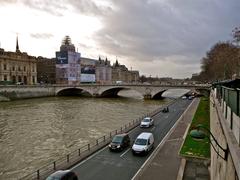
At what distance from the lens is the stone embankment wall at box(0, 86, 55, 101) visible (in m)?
95.3

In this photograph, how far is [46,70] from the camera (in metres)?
175

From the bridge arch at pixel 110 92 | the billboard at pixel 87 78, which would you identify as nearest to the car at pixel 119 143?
the bridge arch at pixel 110 92

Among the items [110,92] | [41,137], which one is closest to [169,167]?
[41,137]

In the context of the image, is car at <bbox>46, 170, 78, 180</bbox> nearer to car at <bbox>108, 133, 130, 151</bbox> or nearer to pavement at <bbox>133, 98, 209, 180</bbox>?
pavement at <bbox>133, 98, 209, 180</bbox>

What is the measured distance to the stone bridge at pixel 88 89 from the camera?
95.8 m

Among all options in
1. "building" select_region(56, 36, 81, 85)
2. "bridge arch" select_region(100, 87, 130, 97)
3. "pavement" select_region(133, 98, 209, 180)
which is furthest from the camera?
"building" select_region(56, 36, 81, 85)

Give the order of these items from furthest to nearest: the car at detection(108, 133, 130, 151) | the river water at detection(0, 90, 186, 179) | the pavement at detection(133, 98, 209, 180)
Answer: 1. the car at detection(108, 133, 130, 151)
2. the river water at detection(0, 90, 186, 179)
3. the pavement at detection(133, 98, 209, 180)

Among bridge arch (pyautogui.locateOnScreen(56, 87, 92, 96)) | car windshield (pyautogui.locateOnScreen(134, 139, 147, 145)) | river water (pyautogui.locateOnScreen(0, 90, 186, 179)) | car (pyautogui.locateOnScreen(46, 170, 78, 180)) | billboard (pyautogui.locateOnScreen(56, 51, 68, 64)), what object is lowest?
river water (pyautogui.locateOnScreen(0, 90, 186, 179))

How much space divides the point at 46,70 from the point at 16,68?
46.8 meters

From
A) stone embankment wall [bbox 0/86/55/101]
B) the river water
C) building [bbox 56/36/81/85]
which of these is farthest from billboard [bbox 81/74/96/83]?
the river water

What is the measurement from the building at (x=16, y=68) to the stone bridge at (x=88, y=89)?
15.0 meters

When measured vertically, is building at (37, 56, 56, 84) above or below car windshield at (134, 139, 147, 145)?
above

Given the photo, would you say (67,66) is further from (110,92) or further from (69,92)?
(110,92)

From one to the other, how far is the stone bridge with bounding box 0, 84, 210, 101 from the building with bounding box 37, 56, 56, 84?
4975 centimetres
